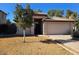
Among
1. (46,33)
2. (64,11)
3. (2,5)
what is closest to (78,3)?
(64,11)

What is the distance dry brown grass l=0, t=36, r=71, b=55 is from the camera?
952cm

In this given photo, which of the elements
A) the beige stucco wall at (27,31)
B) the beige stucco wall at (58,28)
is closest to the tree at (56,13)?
the beige stucco wall at (58,28)

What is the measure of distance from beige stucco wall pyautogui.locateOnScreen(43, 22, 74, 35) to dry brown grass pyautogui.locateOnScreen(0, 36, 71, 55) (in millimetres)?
396

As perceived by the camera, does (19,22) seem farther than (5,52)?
Yes

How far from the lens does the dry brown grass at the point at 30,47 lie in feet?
31.2

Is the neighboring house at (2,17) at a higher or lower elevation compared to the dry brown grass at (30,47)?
higher

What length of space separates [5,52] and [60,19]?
9.08ft

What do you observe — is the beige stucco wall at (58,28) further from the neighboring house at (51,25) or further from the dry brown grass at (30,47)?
the dry brown grass at (30,47)

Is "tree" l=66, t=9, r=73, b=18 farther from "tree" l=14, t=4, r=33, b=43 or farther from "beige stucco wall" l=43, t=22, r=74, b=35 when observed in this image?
"tree" l=14, t=4, r=33, b=43

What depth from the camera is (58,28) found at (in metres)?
10.6

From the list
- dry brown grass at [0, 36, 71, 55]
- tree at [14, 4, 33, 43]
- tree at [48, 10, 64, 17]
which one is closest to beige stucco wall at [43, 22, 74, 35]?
dry brown grass at [0, 36, 71, 55]
